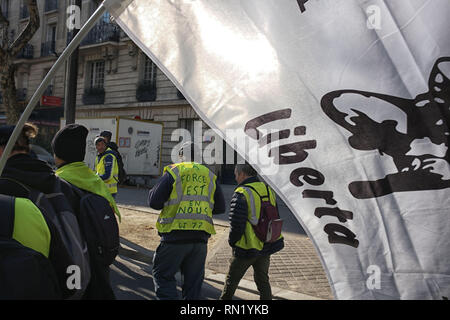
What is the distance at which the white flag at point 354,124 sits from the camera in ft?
4.91

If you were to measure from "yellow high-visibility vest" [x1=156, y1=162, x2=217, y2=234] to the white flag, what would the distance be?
1890mm

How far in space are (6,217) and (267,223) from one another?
8.37 feet

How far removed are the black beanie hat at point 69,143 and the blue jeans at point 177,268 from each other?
1325 millimetres

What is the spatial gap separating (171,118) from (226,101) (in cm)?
2107

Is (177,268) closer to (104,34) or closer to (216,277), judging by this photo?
(216,277)

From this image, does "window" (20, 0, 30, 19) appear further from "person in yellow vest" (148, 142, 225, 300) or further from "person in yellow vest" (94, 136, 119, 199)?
"person in yellow vest" (148, 142, 225, 300)

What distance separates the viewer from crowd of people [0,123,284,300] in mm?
1716

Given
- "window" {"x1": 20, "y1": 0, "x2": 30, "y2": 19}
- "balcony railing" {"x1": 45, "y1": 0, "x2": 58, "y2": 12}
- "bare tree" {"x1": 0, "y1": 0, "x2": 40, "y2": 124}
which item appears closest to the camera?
"bare tree" {"x1": 0, "y1": 0, "x2": 40, "y2": 124}

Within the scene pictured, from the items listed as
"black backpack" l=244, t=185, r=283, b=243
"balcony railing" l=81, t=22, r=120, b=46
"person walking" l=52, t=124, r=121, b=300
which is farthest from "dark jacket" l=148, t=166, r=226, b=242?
"balcony railing" l=81, t=22, r=120, b=46

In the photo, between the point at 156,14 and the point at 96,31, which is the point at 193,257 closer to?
the point at 156,14

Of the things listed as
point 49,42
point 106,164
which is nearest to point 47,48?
point 49,42

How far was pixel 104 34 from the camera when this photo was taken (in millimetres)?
25453

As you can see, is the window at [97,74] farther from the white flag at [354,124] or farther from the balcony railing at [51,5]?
the white flag at [354,124]

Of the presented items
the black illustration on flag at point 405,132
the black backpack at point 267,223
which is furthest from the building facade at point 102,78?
the black illustration on flag at point 405,132
